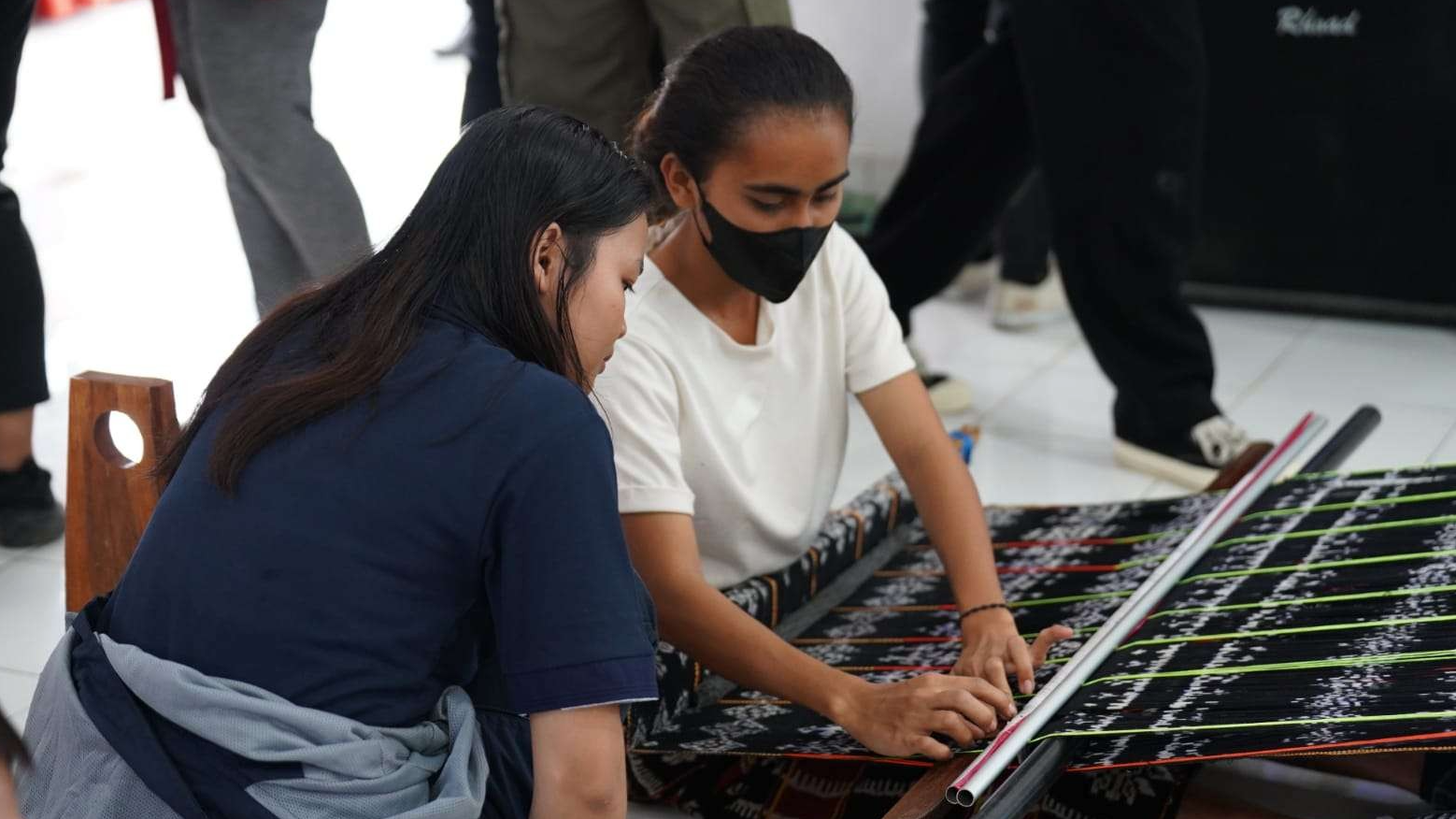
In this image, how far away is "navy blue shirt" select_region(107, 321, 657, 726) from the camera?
1219 mm

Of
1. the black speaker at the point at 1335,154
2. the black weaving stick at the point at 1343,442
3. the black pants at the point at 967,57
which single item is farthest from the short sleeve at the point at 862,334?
the black speaker at the point at 1335,154

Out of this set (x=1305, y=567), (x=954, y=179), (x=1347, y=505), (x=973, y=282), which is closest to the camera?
(x=1305, y=567)

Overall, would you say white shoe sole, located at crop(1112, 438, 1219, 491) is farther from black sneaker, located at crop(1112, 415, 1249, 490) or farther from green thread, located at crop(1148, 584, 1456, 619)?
green thread, located at crop(1148, 584, 1456, 619)

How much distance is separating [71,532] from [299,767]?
25.9 inches

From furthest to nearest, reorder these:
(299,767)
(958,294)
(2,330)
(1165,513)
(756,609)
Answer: (958,294)
(2,330)
(1165,513)
(756,609)
(299,767)

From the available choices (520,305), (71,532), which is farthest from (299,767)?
(71,532)

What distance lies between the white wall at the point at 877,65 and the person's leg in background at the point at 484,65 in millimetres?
1634

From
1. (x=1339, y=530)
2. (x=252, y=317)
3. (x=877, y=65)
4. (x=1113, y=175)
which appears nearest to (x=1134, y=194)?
(x=1113, y=175)

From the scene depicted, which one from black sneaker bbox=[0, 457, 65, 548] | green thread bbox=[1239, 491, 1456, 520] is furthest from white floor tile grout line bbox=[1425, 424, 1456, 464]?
black sneaker bbox=[0, 457, 65, 548]

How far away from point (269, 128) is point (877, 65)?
7.93 ft

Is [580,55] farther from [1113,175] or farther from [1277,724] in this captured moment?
[1277,724]

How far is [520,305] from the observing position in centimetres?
129

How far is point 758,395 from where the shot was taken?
190 cm

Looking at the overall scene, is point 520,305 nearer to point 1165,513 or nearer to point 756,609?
point 756,609
